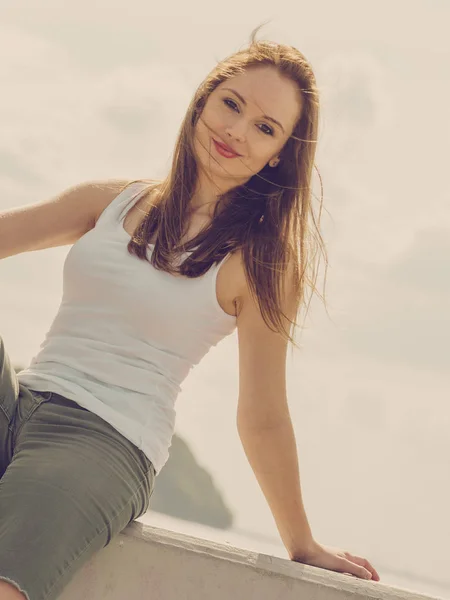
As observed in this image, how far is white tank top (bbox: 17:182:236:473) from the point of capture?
286 cm

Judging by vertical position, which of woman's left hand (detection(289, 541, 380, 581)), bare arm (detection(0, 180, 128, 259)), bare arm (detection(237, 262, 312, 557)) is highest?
bare arm (detection(0, 180, 128, 259))

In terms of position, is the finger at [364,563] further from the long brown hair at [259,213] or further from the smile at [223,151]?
the smile at [223,151]

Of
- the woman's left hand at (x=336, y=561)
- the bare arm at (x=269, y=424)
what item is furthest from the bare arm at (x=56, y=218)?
the woman's left hand at (x=336, y=561)

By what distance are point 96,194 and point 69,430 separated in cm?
98

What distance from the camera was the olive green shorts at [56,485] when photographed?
2.38 metres

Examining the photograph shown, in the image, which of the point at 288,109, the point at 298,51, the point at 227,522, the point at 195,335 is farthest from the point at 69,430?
the point at 227,522

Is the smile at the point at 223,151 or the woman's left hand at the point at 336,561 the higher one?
the smile at the point at 223,151

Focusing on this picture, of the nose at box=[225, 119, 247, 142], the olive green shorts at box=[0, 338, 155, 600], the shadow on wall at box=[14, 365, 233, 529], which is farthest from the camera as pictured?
the shadow on wall at box=[14, 365, 233, 529]

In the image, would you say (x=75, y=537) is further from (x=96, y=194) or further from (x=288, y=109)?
(x=288, y=109)

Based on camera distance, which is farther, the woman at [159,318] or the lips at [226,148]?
the lips at [226,148]

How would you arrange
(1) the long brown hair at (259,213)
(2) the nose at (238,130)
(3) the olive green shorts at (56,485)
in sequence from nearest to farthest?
1. (3) the olive green shorts at (56,485)
2. (1) the long brown hair at (259,213)
3. (2) the nose at (238,130)

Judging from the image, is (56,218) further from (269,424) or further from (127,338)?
(269,424)

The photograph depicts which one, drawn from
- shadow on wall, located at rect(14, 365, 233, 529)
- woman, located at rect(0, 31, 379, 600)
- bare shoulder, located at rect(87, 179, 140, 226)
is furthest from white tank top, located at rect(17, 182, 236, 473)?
shadow on wall, located at rect(14, 365, 233, 529)

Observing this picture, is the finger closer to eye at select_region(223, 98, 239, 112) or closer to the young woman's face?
the young woman's face
